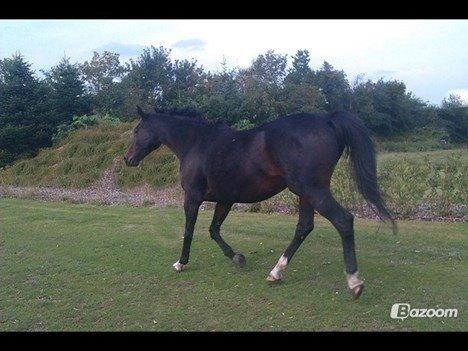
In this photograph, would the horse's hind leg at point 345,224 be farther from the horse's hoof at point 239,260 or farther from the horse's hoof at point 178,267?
the horse's hoof at point 178,267

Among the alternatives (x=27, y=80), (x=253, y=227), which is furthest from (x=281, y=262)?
(x=27, y=80)

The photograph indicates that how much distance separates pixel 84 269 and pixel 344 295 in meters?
3.73

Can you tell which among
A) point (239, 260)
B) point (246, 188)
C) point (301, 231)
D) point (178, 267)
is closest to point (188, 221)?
point (178, 267)

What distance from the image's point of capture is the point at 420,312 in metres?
5.05

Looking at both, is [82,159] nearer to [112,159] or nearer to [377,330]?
[112,159]

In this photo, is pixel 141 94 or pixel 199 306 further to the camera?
pixel 141 94

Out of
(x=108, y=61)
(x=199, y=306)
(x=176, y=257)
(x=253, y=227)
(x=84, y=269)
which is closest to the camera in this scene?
(x=199, y=306)

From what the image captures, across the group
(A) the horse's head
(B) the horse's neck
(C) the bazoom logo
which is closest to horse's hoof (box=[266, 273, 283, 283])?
(C) the bazoom logo

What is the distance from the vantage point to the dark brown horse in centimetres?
545

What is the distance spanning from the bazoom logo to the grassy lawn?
9 centimetres

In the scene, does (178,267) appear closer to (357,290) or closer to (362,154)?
(357,290)

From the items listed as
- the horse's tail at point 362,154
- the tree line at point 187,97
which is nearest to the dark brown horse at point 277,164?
the horse's tail at point 362,154

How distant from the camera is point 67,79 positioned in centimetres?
2897

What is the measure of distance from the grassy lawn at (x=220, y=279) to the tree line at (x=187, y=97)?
12.5 meters
